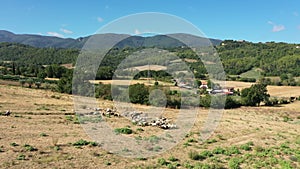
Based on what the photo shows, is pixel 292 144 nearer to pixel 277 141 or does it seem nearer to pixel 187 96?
pixel 277 141

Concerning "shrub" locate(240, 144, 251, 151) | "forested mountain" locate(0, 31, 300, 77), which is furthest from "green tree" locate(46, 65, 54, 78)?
"shrub" locate(240, 144, 251, 151)

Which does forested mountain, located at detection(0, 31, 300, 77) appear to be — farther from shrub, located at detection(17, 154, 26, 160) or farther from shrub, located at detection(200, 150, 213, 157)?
shrub, located at detection(17, 154, 26, 160)

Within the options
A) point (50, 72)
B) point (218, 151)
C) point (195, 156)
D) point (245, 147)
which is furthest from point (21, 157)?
point (50, 72)

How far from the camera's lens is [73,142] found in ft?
57.3

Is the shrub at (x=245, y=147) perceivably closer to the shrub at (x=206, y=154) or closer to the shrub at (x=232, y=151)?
the shrub at (x=232, y=151)

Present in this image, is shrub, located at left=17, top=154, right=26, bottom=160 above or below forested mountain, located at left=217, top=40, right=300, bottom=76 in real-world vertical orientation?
below

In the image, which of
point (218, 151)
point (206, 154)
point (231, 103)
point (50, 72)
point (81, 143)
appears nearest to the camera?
point (206, 154)

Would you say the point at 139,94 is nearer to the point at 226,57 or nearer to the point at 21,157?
the point at 21,157

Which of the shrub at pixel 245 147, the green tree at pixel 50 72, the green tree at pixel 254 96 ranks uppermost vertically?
the green tree at pixel 50 72

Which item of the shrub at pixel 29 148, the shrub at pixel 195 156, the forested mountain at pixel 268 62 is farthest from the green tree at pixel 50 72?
the shrub at pixel 195 156

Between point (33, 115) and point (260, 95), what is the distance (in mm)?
47091

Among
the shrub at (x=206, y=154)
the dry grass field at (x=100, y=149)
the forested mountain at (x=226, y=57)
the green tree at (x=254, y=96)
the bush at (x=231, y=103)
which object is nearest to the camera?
the dry grass field at (x=100, y=149)

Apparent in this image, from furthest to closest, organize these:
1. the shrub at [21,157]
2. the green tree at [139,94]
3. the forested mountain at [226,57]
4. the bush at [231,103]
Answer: the forested mountain at [226,57], the bush at [231,103], the green tree at [139,94], the shrub at [21,157]

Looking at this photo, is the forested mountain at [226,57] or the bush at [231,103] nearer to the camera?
the bush at [231,103]
